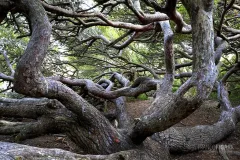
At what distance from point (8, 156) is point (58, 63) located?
5163mm

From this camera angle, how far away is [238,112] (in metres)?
5.02

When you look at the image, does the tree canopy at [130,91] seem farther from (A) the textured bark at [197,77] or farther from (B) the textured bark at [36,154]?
(B) the textured bark at [36,154]

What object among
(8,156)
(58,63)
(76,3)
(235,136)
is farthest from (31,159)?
(58,63)

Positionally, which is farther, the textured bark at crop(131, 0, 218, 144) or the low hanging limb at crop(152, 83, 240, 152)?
the low hanging limb at crop(152, 83, 240, 152)

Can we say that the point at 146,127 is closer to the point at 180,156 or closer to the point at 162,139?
the point at 162,139

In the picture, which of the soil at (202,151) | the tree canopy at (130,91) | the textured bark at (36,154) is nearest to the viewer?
the textured bark at (36,154)

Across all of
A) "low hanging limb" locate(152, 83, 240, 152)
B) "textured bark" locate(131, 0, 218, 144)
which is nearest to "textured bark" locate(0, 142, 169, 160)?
"textured bark" locate(131, 0, 218, 144)

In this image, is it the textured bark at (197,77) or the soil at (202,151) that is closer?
the textured bark at (197,77)

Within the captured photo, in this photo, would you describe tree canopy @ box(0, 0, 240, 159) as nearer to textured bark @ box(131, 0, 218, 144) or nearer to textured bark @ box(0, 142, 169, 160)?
textured bark @ box(131, 0, 218, 144)

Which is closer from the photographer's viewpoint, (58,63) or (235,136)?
(235,136)

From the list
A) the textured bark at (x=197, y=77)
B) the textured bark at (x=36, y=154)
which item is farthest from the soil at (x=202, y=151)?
the textured bark at (x=197, y=77)

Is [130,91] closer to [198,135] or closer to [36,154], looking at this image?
[198,135]

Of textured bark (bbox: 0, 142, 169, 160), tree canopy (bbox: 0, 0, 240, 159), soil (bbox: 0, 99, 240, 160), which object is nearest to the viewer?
textured bark (bbox: 0, 142, 169, 160)

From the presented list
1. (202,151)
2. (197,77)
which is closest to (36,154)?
(197,77)
